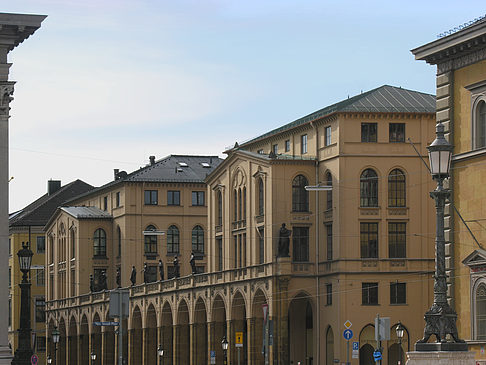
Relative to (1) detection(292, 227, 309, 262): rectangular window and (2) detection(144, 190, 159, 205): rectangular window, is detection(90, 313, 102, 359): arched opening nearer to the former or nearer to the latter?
(2) detection(144, 190, 159, 205): rectangular window

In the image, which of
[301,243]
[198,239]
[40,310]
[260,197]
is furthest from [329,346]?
[40,310]

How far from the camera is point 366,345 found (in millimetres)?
89875

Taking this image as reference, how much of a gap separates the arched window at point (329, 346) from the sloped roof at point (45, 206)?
76996mm

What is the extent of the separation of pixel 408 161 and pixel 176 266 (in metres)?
26.5

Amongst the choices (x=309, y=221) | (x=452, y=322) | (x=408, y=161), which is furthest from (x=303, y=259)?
(x=452, y=322)

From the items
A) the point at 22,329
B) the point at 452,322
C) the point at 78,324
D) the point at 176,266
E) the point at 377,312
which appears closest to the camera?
the point at 452,322

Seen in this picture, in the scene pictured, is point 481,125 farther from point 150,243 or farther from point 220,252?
point 150,243

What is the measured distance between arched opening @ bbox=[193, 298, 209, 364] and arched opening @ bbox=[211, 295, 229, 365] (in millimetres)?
2711

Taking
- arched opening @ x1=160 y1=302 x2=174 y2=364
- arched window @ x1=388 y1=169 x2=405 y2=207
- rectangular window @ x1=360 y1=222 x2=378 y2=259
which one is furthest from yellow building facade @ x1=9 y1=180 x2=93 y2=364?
arched window @ x1=388 y1=169 x2=405 y2=207

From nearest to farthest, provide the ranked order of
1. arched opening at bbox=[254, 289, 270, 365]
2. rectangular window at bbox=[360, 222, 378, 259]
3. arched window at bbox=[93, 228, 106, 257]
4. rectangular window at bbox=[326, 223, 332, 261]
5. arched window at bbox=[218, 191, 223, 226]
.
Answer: rectangular window at bbox=[360, 222, 378, 259], rectangular window at bbox=[326, 223, 332, 261], arched opening at bbox=[254, 289, 270, 365], arched window at bbox=[218, 191, 223, 226], arched window at bbox=[93, 228, 106, 257]

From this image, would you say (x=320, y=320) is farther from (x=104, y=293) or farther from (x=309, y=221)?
(x=104, y=293)

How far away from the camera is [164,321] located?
374 feet

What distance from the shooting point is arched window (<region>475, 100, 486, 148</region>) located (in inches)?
2109

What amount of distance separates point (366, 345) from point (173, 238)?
4363 centimetres
